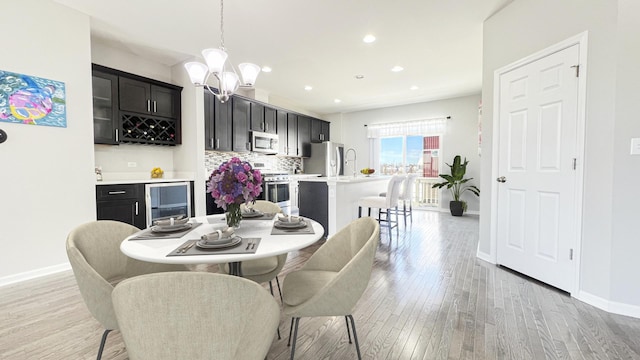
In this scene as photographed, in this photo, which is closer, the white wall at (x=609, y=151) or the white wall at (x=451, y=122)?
the white wall at (x=609, y=151)

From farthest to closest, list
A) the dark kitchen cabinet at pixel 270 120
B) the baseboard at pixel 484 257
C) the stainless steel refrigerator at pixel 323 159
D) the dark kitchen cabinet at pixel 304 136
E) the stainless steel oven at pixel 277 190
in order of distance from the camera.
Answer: the stainless steel refrigerator at pixel 323 159
the dark kitchen cabinet at pixel 304 136
the dark kitchen cabinet at pixel 270 120
the stainless steel oven at pixel 277 190
the baseboard at pixel 484 257

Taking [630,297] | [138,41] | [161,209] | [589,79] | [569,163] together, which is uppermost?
[138,41]

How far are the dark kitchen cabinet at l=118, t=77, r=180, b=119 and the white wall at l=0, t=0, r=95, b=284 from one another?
63cm

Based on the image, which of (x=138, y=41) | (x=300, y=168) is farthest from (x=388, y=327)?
(x=300, y=168)

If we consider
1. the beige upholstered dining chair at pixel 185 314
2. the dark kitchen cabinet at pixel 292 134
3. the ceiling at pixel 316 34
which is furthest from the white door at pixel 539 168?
the dark kitchen cabinet at pixel 292 134

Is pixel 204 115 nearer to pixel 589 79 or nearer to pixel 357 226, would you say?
pixel 357 226

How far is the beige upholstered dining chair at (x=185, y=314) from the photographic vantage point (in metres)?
0.78

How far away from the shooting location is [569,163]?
89.4 inches

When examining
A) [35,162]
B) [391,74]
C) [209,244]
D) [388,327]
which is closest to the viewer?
[209,244]

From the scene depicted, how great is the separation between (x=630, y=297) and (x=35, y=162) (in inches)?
205

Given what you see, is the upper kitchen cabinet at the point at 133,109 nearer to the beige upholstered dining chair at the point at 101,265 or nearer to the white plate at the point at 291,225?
the beige upholstered dining chair at the point at 101,265

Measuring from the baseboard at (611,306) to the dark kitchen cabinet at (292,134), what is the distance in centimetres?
537

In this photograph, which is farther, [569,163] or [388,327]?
[569,163]

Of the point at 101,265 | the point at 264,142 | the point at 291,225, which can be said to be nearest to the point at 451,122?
the point at 264,142
